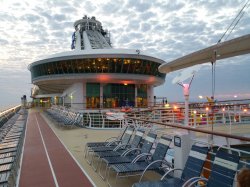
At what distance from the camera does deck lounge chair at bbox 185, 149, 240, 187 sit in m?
3.34

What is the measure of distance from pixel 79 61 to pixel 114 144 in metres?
26.6

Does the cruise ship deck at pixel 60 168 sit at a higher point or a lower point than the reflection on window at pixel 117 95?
lower

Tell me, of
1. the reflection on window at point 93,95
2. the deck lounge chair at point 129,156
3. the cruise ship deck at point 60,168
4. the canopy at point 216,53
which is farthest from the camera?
the reflection on window at point 93,95

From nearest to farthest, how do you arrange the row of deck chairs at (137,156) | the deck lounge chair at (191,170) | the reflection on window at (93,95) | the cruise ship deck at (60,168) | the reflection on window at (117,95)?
the deck lounge chair at (191,170) < the row of deck chairs at (137,156) < the cruise ship deck at (60,168) < the reflection on window at (93,95) < the reflection on window at (117,95)

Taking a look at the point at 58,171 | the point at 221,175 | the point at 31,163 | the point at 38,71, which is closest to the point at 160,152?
the point at 221,175

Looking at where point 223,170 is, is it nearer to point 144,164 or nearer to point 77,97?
point 144,164

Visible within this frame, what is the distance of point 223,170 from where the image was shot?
3.46m

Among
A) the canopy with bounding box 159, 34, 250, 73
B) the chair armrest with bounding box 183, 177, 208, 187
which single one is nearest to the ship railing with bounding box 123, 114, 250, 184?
the chair armrest with bounding box 183, 177, 208, 187

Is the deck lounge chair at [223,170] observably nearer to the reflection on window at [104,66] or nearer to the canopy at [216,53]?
the canopy at [216,53]

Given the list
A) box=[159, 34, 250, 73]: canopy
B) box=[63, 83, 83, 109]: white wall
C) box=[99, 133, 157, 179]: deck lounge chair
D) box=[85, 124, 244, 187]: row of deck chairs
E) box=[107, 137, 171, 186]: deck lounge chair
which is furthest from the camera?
box=[63, 83, 83, 109]: white wall

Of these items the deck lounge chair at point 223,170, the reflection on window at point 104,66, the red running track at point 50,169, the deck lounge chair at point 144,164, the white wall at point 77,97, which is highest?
the reflection on window at point 104,66

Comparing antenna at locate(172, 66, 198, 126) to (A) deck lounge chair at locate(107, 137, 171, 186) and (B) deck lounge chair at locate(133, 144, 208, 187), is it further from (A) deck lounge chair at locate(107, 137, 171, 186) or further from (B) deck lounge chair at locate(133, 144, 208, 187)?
(B) deck lounge chair at locate(133, 144, 208, 187)

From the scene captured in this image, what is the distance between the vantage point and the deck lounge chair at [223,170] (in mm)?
3337

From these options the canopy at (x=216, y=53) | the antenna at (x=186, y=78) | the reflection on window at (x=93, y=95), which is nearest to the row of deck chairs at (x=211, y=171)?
the canopy at (x=216, y=53)
